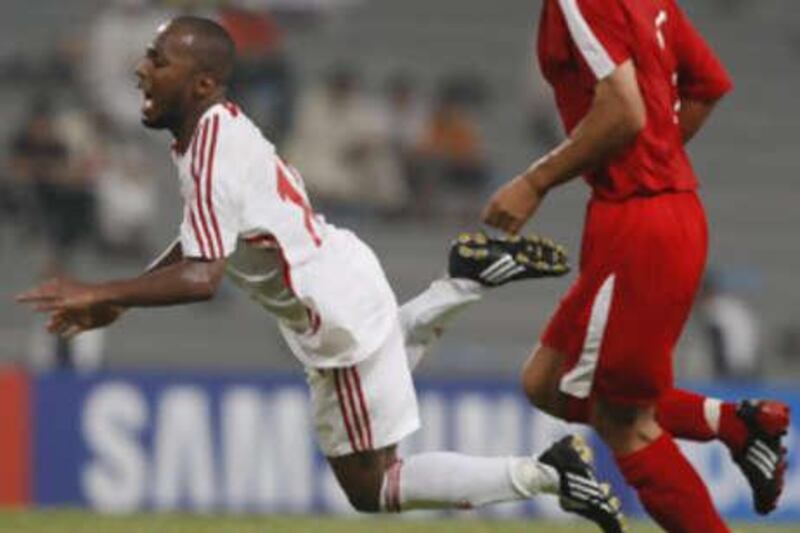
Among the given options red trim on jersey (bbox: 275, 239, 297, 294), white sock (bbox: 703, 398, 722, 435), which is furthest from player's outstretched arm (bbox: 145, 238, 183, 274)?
white sock (bbox: 703, 398, 722, 435)

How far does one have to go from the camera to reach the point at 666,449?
24.4 ft

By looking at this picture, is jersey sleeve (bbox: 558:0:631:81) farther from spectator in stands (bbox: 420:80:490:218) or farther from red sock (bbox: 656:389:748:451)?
spectator in stands (bbox: 420:80:490:218)

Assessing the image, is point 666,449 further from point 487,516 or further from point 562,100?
point 487,516

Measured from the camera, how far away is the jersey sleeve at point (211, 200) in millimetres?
7121

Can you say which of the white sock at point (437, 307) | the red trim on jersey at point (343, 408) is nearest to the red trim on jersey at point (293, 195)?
the red trim on jersey at point (343, 408)

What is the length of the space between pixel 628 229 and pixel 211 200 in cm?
133

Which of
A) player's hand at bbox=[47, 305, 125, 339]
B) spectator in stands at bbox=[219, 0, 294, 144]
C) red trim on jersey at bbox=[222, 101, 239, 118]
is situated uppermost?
spectator in stands at bbox=[219, 0, 294, 144]

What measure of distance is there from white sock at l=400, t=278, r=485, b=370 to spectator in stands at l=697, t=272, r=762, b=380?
27.7 feet

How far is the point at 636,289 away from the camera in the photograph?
7.37 meters

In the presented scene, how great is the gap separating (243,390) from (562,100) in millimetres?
6782

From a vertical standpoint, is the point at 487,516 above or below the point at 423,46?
below

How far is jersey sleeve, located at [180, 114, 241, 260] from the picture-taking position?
23.4ft

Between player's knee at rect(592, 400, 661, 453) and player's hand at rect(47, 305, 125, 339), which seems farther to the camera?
player's knee at rect(592, 400, 661, 453)

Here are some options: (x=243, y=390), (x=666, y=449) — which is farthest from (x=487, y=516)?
(x=666, y=449)
